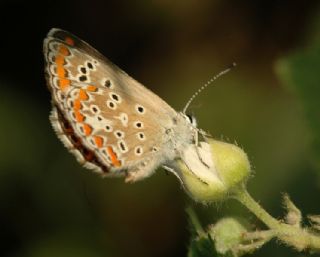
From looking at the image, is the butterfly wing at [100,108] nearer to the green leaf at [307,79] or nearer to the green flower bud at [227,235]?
the green flower bud at [227,235]

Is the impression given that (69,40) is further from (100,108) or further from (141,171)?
(141,171)

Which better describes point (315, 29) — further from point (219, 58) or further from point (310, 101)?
point (310, 101)

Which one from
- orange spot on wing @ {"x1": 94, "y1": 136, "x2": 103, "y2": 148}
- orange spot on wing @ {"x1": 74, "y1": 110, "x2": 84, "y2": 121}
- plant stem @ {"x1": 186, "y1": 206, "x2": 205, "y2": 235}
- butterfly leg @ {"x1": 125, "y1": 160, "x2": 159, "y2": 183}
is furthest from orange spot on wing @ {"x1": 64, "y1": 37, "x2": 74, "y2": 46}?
plant stem @ {"x1": 186, "y1": 206, "x2": 205, "y2": 235}

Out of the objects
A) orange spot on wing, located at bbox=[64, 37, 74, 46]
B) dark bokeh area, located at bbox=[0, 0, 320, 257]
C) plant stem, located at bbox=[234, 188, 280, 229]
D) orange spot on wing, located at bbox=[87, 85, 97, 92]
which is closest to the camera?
plant stem, located at bbox=[234, 188, 280, 229]

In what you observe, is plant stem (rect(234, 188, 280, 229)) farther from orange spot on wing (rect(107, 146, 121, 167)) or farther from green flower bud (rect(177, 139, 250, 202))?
orange spot on wing (rect(107, 146, 121, 167))

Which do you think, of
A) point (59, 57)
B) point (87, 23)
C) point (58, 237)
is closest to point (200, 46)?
point (87, 23)

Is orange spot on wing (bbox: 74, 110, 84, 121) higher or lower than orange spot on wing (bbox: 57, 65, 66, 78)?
lower
